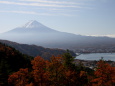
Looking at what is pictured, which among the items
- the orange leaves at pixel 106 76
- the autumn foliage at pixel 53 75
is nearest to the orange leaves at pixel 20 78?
the autumn foliage at pixel 53 75

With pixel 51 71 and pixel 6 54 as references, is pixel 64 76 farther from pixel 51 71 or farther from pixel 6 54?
pixel 6 54

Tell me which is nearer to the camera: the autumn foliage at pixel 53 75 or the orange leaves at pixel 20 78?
the orange leaves at pixel 20 78

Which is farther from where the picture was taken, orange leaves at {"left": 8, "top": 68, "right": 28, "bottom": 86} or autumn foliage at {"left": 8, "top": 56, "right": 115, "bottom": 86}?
autumn foliage at {"left": 8, "top": 56, "right": 115, "bottom": 86}

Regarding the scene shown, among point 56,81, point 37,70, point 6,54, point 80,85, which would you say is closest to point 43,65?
point 37,70

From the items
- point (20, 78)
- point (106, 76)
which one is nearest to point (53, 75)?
point (20, 78)

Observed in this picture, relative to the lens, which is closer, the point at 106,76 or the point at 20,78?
the point at 106,76

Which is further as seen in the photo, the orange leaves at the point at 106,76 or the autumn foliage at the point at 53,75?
the autumn foliage at the point at 53,75

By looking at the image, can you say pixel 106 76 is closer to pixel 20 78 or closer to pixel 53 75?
pixel 53 75

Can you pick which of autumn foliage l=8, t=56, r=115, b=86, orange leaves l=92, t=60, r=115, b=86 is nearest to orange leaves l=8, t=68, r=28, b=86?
autumn foliage l=8, t=56, r=115, b=86

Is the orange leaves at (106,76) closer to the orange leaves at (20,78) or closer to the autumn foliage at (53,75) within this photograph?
the autumn foliage at (53,75)

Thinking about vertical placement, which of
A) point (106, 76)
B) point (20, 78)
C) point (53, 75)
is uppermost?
point (106, 76)

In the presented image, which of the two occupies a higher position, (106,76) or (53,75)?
(106,76)

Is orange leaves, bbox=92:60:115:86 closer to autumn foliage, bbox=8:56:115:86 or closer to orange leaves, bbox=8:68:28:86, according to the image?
autumn foliage, bbox=8:56:115:86
